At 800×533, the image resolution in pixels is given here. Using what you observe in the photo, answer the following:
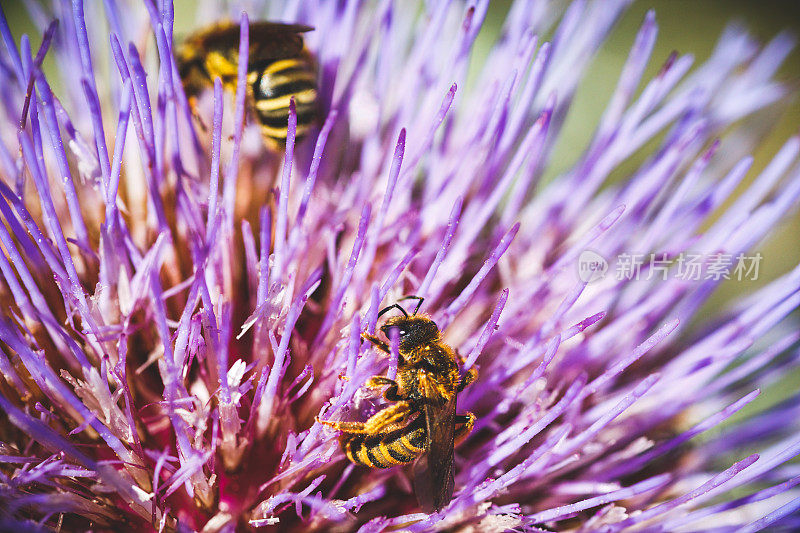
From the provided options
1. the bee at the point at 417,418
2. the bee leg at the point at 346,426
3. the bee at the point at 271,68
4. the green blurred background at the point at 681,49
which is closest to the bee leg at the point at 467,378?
the bee at the point at 417,418

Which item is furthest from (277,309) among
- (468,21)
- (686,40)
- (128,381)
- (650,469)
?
(686,40)

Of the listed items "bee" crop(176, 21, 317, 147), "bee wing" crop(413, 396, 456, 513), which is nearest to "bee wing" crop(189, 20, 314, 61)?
"bee" crop(176, 21, 317, 147)

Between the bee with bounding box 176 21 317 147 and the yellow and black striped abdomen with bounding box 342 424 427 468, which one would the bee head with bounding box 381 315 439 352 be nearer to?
the yellow and black striped abdomen with bounding box 342 424 427 468

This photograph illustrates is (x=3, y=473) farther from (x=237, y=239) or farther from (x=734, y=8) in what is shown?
(x=734, y=8)

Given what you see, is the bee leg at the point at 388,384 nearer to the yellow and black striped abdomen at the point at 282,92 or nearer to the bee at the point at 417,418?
the bee at the point at 417,418

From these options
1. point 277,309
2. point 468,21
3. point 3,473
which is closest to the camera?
point 3,473
